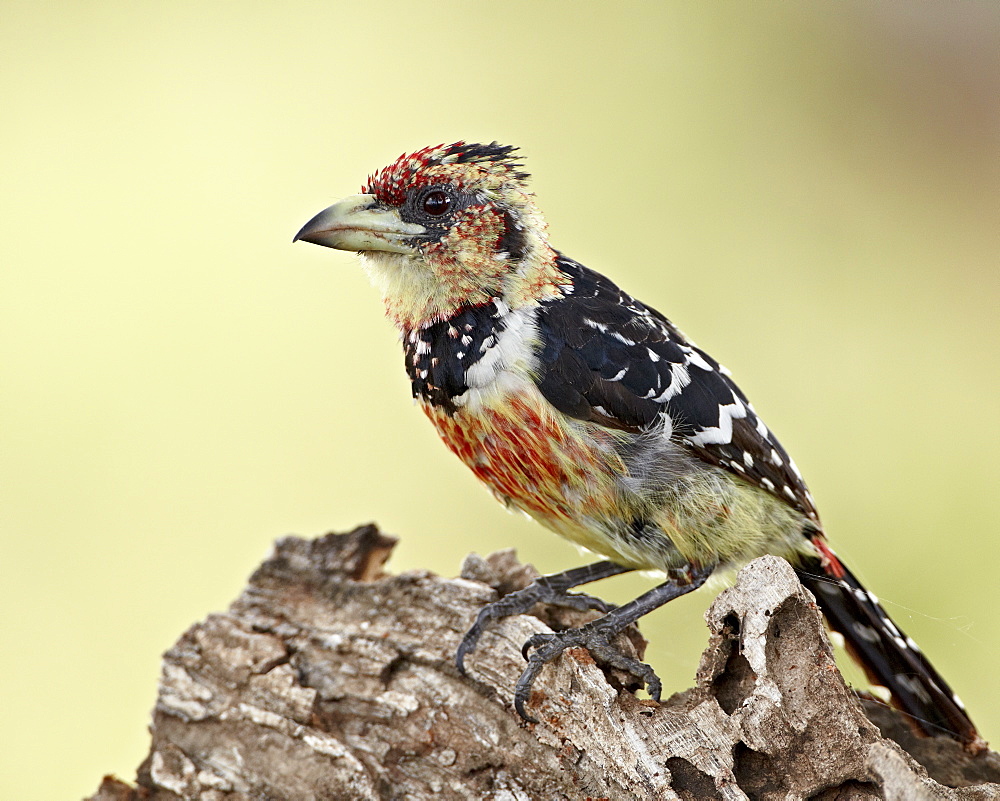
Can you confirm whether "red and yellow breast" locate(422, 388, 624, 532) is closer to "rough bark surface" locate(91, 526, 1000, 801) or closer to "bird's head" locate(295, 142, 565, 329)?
"bird's head" locate(295, 142, 565, 329)

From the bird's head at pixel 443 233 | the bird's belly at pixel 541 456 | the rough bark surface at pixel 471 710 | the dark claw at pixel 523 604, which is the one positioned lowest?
the rough bark surface at pixel 471 710

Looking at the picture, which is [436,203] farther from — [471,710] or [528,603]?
[471,710]

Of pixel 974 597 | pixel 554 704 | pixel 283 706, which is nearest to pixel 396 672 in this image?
pixel 283 706

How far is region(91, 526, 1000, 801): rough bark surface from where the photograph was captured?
2.19 m

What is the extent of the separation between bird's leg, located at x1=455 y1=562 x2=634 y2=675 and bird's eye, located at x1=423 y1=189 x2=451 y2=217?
1218mm

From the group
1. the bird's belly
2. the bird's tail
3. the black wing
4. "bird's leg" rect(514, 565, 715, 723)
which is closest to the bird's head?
the black wing

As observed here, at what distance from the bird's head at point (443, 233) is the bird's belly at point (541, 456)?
0.30 m

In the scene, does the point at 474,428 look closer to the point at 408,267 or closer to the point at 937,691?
the point at 408,267

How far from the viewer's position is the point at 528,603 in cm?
296

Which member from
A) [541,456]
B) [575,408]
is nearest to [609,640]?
[541,456]

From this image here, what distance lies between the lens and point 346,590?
3.33m

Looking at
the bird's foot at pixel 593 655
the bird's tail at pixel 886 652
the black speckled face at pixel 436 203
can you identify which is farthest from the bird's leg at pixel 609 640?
the black speckled face at pixel 436 203

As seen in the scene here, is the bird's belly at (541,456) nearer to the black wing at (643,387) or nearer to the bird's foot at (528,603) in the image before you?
the black wing at (643,387)

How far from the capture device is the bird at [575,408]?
8.28 feet
